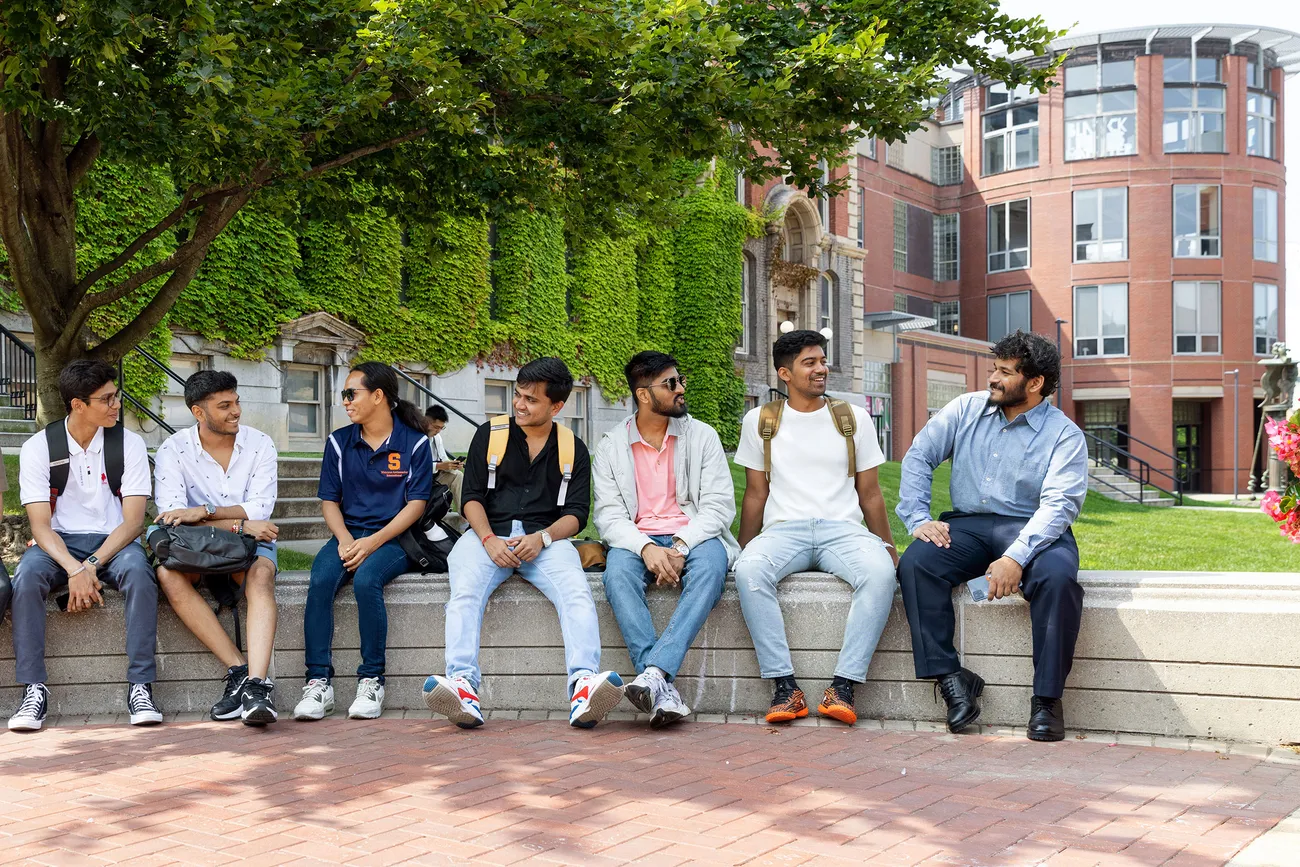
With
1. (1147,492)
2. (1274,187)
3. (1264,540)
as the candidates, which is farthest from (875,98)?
(1274,187)

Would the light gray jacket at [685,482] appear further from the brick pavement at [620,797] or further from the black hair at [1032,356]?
the black hair at [1032,356]

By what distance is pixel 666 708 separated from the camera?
568cm

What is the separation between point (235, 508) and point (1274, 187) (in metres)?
53.3

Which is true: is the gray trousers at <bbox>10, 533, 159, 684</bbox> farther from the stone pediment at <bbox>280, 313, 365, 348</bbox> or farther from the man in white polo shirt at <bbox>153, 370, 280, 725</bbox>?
the stone pediment at <bbox>280, 313, 365, 348</bbox>

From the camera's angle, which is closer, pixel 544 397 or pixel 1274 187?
pixel 544 397

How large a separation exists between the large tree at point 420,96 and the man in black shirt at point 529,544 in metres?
2.36

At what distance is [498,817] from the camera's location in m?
4.25

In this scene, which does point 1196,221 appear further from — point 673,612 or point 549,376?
point 673,612

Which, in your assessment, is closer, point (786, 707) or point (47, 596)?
point (786, 707)

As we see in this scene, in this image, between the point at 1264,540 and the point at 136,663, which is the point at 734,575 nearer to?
the point at 136,663

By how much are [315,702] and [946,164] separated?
5234 cm

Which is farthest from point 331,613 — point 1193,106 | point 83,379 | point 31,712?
point 1193,106

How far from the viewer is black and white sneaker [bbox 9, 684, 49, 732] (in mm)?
5879

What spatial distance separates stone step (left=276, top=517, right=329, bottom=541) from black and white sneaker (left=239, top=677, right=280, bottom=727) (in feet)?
21.3
